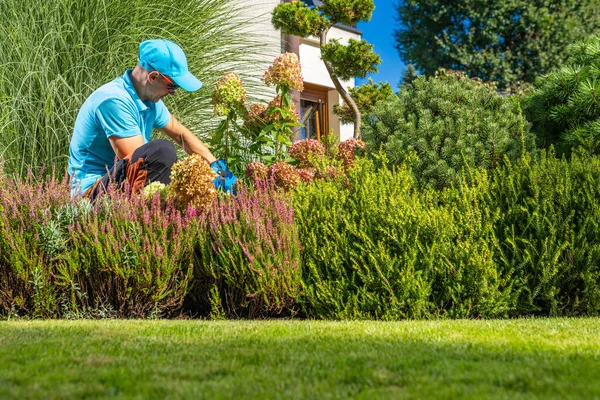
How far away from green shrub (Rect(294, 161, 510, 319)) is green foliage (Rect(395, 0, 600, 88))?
16.1 metres

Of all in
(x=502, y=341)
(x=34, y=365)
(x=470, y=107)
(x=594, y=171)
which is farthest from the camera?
(x=470, y=107)

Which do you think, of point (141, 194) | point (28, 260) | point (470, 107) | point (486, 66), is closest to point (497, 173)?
point (470, 107)

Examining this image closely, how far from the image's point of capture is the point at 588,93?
6340mm

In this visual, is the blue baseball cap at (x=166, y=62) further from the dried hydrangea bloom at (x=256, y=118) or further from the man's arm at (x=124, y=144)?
the dried hydrangea bloom at (x=256, y=118)

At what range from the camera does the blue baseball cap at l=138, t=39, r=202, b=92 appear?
560 centimetres

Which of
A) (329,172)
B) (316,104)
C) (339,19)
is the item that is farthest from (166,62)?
(316,104)

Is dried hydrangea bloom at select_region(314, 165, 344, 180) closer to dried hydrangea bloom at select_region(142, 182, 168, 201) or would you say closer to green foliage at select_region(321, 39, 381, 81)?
dried hydrangea bloom at select_region(142, 182, 168, 201)

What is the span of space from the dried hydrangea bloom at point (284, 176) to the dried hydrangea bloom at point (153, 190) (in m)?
0.98

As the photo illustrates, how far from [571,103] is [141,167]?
4.08 meters

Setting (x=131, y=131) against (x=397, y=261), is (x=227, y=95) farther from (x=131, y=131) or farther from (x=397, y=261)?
(x=397, y=261)

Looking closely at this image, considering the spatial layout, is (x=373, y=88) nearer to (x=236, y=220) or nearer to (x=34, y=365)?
(x=236, y=220)

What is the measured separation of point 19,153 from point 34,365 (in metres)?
4.03

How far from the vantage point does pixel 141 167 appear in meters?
5.41

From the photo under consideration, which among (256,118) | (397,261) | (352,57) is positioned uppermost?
(352,57)
